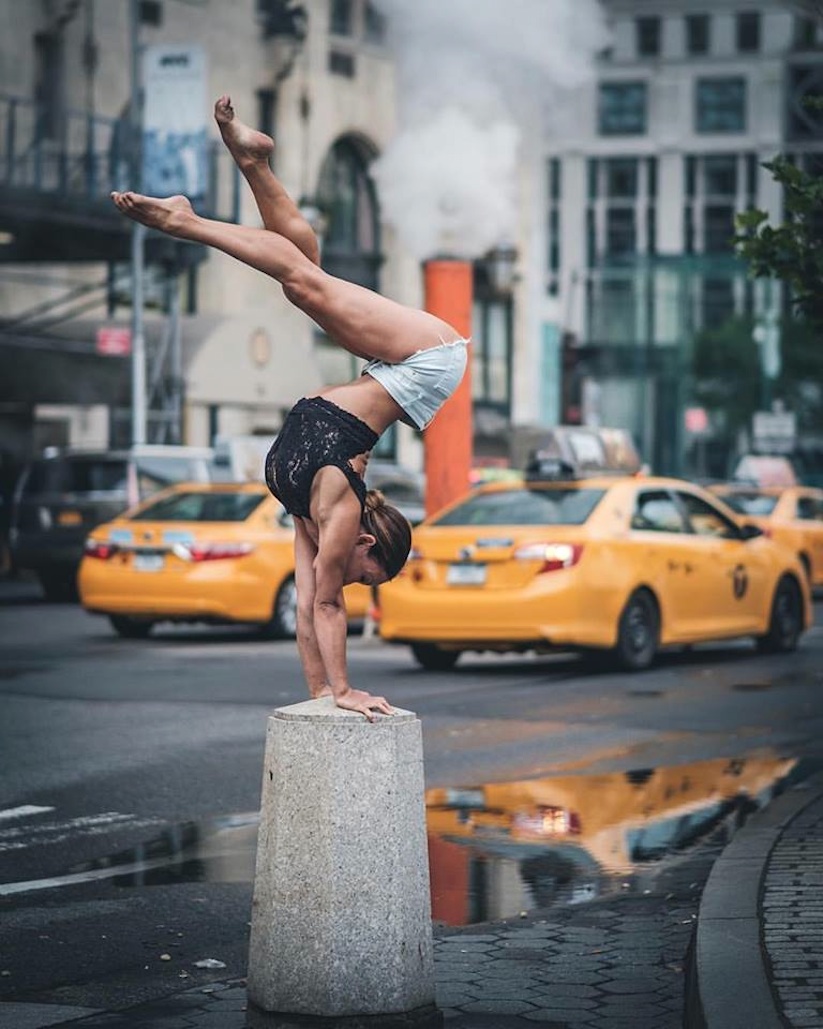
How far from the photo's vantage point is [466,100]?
22.2 m

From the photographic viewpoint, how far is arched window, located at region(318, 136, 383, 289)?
154 feet

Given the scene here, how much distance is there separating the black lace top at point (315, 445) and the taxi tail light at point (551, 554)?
9850 mm

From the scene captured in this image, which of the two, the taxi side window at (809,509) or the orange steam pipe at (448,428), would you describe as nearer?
the orange steam pipe at (448,428)

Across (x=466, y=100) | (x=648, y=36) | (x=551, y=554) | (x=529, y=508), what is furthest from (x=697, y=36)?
(x=551, y=554)

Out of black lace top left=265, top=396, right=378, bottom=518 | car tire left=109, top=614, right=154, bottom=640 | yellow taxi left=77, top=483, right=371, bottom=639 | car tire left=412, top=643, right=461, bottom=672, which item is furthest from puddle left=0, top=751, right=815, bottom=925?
car tire left=109, top=614, right=154, bottom=640

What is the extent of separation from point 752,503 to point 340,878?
73.3 ft

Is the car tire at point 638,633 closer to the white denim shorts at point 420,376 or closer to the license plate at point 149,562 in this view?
the license plate at point 149,562

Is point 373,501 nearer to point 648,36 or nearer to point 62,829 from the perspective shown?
point 62,829

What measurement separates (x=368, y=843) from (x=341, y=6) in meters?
44.9

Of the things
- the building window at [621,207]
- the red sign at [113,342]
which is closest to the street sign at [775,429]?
the red sign at [113,342]

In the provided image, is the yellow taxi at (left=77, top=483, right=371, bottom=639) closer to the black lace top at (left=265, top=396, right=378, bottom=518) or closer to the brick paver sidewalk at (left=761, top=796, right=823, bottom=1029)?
the brick paver sidewalk at (left=761, top=796, right=823, bottom=1029)

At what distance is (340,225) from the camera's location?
4769cm

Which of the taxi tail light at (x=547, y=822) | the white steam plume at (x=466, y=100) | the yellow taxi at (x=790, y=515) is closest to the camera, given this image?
the taxi tail light at (x=547, y=822)

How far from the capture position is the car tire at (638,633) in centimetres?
1586
